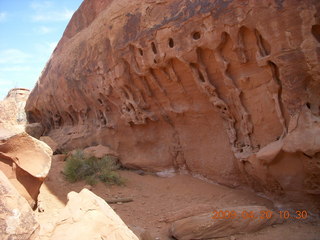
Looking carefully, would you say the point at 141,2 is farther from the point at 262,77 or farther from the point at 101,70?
the point at 262,77

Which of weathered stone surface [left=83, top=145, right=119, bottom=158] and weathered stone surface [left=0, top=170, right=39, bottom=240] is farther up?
weathered stone surface [left=0, top=170, right=39, bottom=240]

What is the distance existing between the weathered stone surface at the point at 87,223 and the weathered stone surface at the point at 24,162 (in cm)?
160

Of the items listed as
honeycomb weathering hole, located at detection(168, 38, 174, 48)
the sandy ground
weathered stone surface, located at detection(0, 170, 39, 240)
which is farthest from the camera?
honeycomb weathering hole, located at detection(168, 38, 174, 48)

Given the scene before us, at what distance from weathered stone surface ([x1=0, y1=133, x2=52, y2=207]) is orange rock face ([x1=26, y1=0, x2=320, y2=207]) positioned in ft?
11.3

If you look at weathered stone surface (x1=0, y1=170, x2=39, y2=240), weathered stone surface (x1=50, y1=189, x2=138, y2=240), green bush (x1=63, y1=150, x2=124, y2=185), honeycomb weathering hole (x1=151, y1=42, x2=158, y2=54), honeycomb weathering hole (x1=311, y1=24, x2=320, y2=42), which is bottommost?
green bush (x1=63, y1=150, x2=124, y2=185)

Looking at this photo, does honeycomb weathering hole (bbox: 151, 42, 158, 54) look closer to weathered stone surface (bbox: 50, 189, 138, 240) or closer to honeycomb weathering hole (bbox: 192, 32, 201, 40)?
honeycomb weathering hole (bbox: 192, 32, 201, 40)

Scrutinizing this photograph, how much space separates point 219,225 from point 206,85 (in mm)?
2976

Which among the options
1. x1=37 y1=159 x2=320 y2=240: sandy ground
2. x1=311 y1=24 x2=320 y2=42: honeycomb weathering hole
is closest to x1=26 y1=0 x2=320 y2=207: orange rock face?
x1=311 y1=24 x2=320 y2=42: honeycomb weathering hole

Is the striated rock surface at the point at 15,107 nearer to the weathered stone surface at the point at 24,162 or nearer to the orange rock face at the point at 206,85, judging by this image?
the orange rock face at the point at 206,85

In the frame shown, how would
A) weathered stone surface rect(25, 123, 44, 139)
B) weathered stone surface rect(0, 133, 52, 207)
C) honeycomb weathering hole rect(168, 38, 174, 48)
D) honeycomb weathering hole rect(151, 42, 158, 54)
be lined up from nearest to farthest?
1. weathered stone surface rect(0, 133, 52, 207)
2. honeycomb weathering hole rect(168, 38, 174, 48)
3. honeycomb weathering hole rect(151, 42, 158, 54)
4. weathered stone surface rect(25, 123, 44, 139)

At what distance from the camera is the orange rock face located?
4430 millimetres

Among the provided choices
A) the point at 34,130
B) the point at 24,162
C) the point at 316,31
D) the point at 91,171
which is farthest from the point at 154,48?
the point at 34,130

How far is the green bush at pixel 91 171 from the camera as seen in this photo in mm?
7312

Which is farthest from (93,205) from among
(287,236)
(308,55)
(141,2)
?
(141,2)
